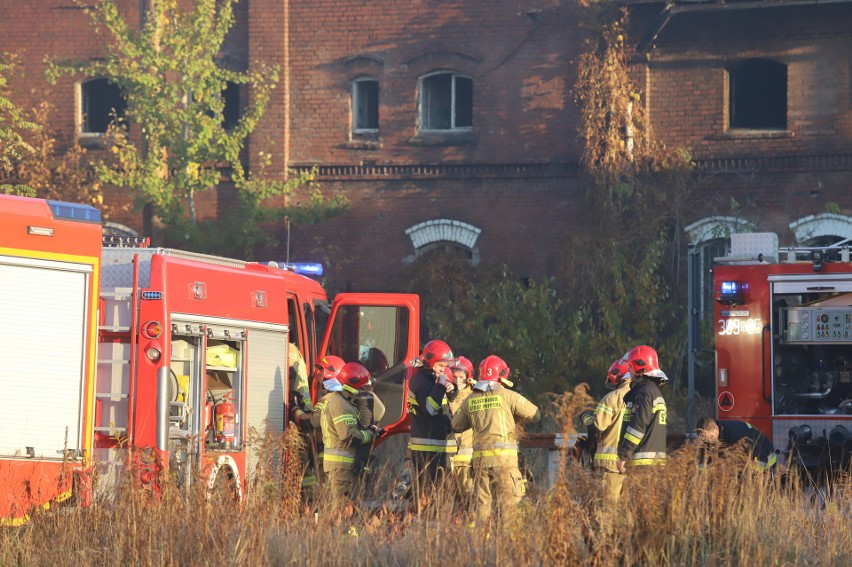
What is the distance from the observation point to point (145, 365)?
35.9ft

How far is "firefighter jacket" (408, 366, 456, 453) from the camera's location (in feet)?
38.3

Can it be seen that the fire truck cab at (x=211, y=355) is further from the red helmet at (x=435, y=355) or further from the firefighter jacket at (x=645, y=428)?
the firefighter jacket at (x=645, y=428)

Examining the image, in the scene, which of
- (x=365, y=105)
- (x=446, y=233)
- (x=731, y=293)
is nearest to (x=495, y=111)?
(x=446, y=233)

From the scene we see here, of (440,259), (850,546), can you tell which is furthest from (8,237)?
(440,259)

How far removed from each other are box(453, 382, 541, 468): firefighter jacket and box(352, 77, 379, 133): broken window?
43.2 ft

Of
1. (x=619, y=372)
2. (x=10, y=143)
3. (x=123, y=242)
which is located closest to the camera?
(x=619, y=372)

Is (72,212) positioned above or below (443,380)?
above

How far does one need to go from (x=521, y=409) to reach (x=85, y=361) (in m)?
3.31

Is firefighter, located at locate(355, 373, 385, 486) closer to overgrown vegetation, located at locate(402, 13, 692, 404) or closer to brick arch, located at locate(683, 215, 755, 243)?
overgrown vegetation, located at locate(402, 13, 692, 404)

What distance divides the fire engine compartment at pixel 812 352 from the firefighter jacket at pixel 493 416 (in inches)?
168

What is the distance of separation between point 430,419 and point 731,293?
4.31 metres

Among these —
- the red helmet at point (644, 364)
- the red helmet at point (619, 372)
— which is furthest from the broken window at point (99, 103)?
the red helmet at point (644, 364)

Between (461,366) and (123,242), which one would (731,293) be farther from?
(123,242)

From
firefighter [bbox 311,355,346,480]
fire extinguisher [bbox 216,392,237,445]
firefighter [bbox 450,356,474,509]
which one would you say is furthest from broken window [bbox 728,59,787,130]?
fire extinguisher [bbox 216,392,237,445]
